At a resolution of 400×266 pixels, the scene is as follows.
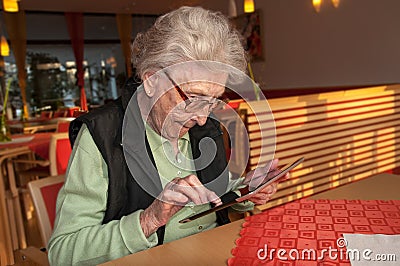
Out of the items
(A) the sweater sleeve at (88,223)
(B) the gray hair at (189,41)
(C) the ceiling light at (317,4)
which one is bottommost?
(A) the sweater sleeve at (88,223)

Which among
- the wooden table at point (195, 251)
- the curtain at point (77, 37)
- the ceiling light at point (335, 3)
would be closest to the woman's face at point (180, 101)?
the wooden table at point (195, 251)

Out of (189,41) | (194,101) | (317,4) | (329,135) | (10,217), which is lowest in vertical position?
(10,217)

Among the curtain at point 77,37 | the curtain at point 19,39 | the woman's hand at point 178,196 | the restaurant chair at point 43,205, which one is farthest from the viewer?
the curtain at point 77,37

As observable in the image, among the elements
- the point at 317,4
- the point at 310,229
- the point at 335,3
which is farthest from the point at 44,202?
the point at 335,3

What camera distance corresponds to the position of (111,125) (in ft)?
3.49

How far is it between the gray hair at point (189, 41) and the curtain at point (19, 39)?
842 cm

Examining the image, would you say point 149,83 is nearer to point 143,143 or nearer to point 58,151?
point 143,143

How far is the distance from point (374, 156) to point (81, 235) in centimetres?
309

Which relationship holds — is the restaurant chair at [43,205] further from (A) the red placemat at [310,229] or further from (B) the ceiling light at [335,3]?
(B) the ceiling light at [335,3]

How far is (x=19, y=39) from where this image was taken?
8992 mm

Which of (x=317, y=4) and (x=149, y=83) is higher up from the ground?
(x=317, y=4)

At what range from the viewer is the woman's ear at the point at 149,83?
105 centimetres

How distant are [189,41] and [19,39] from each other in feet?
30.1

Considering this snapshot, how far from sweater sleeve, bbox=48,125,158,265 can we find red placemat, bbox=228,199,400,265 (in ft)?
0.82
